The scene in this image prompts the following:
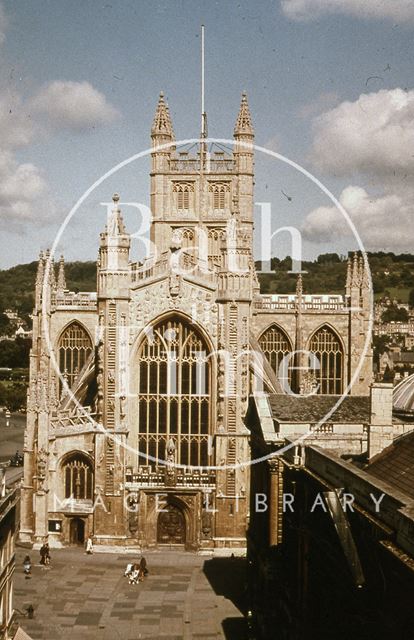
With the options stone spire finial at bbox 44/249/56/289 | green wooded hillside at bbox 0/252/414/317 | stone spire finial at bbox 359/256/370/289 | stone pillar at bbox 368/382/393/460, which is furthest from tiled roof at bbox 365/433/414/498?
green wooded hillside at bbox 0/252/414/317

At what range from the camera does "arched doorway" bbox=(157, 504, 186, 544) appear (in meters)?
39.5

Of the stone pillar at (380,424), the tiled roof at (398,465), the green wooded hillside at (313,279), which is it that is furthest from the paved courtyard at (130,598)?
the green wooded hillside at (313,279)

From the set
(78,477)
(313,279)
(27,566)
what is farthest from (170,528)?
(313,279)

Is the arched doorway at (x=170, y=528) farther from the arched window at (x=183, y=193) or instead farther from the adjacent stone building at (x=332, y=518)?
the arched window at (x=183, y=193)

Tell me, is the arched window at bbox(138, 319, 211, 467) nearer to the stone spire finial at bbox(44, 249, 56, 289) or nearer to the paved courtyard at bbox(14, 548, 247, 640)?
the paved courtyard at bbox(14, 548, 247, 640)

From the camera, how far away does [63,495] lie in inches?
1592

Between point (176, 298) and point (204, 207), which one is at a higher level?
point (204, 207)

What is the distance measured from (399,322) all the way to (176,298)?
140 metres

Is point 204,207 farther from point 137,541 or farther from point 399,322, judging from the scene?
point 399,322

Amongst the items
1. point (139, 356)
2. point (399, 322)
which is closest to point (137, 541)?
point (139, 356)

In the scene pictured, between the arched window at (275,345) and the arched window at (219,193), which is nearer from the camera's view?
the arched window at (275,345)

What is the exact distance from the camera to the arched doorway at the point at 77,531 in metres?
40.0

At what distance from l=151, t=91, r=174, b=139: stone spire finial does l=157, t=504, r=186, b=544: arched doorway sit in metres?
30.4

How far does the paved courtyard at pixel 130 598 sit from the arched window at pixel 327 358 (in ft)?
49.2
